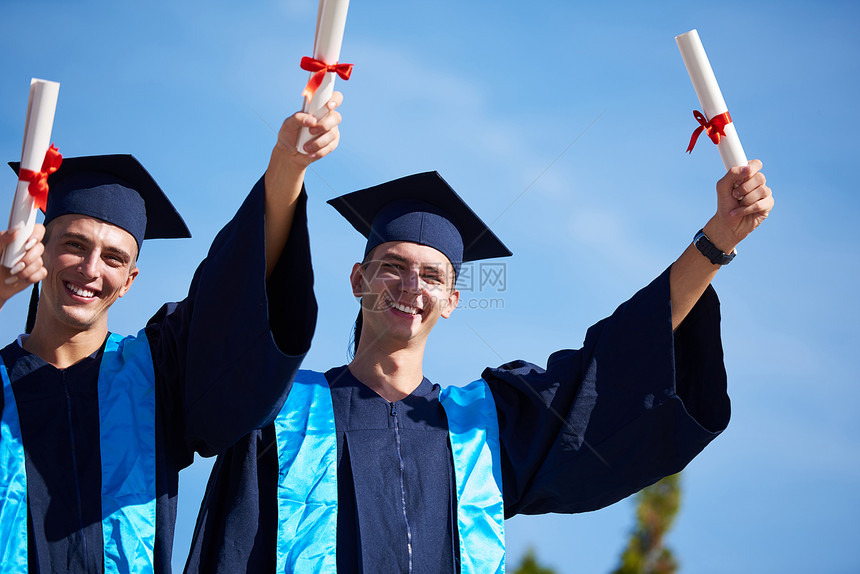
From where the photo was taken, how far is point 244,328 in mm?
3439

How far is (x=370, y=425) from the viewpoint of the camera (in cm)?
410

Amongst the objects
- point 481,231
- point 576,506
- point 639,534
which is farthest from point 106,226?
point 639,534

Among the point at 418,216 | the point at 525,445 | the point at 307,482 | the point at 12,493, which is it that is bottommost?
the point at 12,493

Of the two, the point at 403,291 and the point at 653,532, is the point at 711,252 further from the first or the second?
the point at 653,532

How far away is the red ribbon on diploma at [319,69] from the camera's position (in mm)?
3079

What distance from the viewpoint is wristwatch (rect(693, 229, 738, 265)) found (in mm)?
4020

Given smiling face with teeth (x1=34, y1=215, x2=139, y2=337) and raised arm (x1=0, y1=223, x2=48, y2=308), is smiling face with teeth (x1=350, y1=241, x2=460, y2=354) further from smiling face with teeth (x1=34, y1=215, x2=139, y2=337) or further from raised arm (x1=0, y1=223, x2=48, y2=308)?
raised arm (x1=0, y1=223, x2=48, y2=308)

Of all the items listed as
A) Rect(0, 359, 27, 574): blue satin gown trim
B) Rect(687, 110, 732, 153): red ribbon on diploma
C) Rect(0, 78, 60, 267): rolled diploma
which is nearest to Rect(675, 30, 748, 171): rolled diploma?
Rect(687, 110, 732, 153): red ribbon on diploma

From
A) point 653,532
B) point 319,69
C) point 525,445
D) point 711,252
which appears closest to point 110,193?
point 319,69

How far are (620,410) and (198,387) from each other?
1749mm

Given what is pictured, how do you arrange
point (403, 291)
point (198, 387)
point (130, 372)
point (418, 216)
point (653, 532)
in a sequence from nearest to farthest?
point (198, 387), point (130, 372), point (403, 291), point (418, 216), point (653, 532)

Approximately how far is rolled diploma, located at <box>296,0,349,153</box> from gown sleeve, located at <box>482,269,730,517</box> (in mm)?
1747

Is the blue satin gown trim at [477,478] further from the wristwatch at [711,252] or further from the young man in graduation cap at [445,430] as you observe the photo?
the wristwatch at [711,252]

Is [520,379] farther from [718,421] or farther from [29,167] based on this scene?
[29,167]
